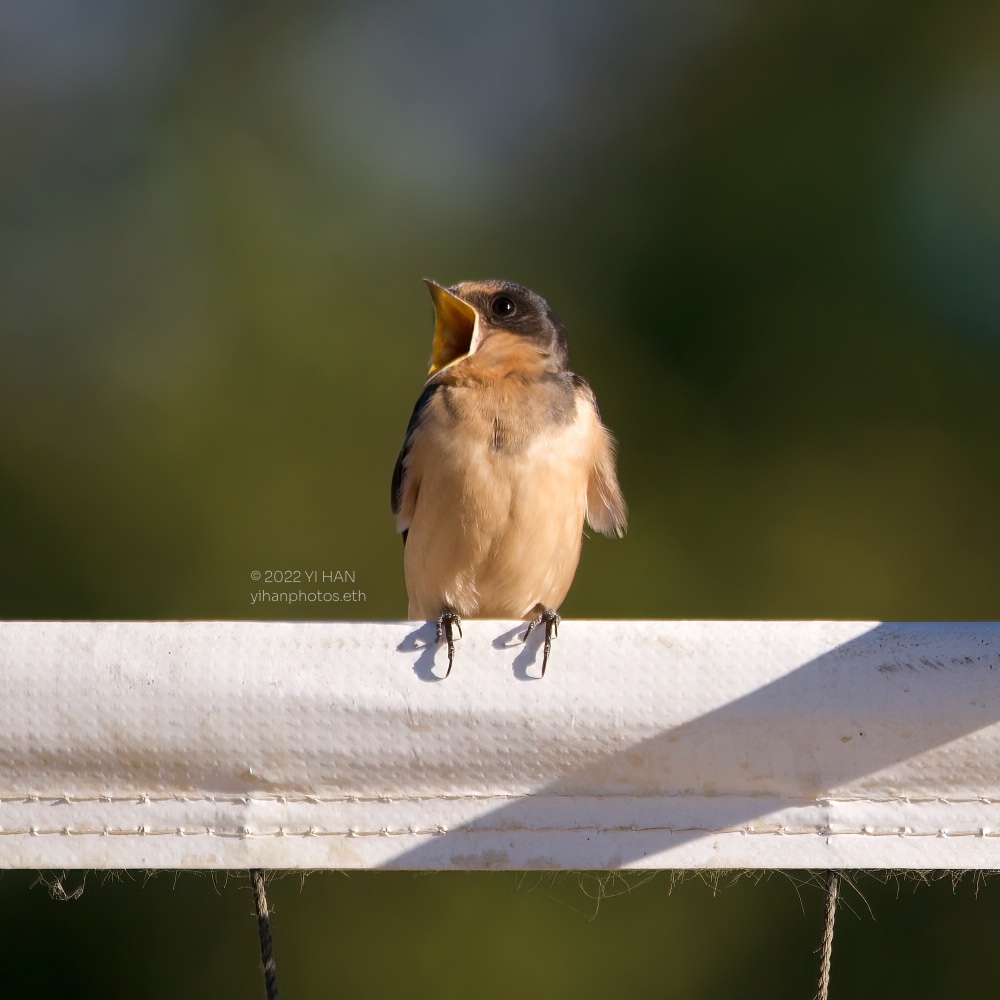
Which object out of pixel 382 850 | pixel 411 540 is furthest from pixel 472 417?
pixel 382 850

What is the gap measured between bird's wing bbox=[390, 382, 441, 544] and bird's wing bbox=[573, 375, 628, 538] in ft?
1.36

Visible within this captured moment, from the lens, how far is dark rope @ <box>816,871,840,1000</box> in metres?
1.56

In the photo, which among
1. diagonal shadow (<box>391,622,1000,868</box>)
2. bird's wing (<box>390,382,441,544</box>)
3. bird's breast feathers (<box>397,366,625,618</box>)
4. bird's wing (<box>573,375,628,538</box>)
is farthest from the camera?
bird's wing (<box>573,375,628,538</box>)

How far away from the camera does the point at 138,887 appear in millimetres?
4457

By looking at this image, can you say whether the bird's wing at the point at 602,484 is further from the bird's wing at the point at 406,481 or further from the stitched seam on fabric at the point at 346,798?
the stitched seam on fabric at the point at 346,798

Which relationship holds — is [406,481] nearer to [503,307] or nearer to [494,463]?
[494,463]

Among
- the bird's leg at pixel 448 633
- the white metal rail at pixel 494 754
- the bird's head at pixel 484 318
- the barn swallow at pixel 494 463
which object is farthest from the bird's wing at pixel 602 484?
the white metal rail at pixel 494 754

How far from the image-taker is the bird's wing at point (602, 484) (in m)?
3.29

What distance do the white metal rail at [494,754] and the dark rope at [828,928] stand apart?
0.13 ft

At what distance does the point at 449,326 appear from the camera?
3209mm

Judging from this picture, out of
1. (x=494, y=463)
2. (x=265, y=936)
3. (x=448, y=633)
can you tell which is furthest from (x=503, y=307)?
(x=265, y=936)

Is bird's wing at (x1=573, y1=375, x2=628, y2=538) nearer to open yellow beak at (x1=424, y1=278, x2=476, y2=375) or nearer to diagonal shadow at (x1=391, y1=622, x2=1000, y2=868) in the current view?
open yellow beak at (x1=424, y1=278, x2=476, y2=375)

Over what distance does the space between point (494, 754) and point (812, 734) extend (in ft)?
1.34

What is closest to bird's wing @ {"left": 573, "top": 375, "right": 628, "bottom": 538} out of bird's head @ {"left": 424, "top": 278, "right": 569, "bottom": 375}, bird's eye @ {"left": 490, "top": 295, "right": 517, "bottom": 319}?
bird's head @ {"left": 424, "top": 278, "right": 569, "bottom": 375}
